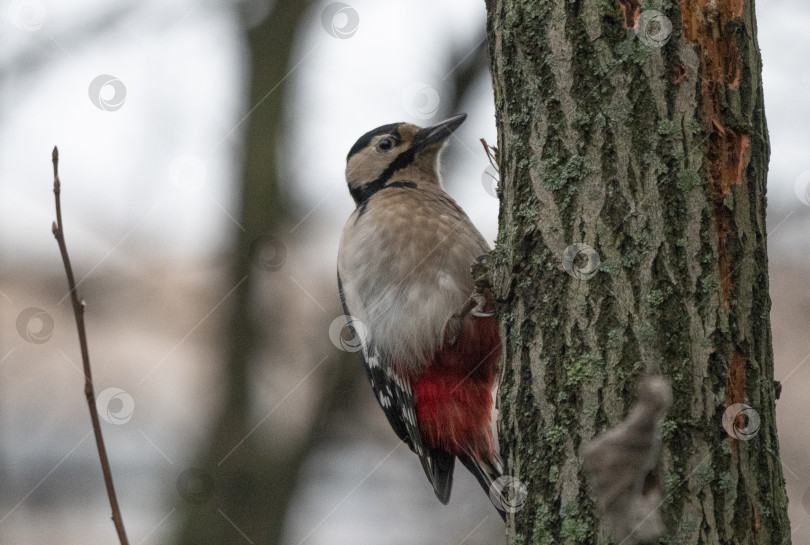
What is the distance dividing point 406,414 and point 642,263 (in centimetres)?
188

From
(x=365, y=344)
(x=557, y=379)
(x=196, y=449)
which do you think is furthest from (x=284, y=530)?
(x=557, y=379)

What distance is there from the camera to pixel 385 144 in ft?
12.8

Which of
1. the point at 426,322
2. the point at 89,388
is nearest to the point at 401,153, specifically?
the point at 426,322

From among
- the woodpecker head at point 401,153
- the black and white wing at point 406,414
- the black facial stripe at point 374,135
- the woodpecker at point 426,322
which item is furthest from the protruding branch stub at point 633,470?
the black facial stripe at point 374,135

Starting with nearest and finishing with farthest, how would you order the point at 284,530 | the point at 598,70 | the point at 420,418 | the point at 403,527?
the point at 598,70, the point at 420,418, the point at 284,530, the point at 403,527

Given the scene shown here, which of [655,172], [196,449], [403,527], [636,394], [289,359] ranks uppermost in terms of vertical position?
[655,172]

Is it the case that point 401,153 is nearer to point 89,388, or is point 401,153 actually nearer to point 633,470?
point 633,470

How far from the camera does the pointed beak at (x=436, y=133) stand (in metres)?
3.75

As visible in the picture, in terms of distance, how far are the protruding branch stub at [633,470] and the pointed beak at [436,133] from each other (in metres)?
2.24

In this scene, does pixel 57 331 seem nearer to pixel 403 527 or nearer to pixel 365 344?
pixel 403 527

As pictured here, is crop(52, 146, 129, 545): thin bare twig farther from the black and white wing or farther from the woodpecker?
the black and white wing

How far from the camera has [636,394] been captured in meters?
1.71

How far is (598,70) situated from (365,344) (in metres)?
2.02

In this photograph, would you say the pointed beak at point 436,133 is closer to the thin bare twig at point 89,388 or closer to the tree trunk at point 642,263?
the tree trunk at point 642,263
